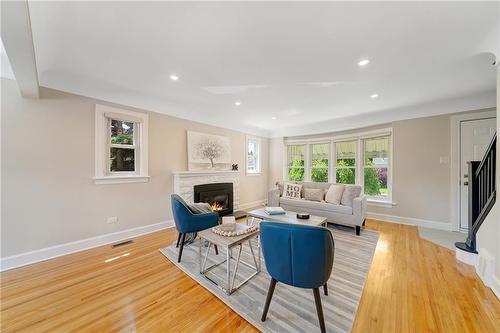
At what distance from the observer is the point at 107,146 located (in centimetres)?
308

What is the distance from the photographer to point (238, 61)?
2232 millimetres

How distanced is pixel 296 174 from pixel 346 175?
1.52m

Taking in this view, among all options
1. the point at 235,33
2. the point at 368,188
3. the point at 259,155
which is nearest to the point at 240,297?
the point at 235,33

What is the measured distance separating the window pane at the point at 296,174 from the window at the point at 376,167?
1.78 meters

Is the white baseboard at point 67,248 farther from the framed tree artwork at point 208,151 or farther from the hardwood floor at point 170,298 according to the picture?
the framed tree artwork at point 208,151

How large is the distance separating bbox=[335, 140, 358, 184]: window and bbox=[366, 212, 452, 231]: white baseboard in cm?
95

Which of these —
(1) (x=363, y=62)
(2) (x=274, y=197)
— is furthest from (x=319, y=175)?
(1) (x=363, y=62)

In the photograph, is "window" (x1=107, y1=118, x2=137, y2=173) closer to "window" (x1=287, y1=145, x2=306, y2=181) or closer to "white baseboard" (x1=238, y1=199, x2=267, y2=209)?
"white baseboard" (x1=238, y1=199, x2=267, y2=209)

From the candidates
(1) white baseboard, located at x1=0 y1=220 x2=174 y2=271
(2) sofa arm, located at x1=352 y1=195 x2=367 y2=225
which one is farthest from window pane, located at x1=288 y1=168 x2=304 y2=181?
(1) white baseboard, located at x1=0 y1=220 x2=174 y2=271

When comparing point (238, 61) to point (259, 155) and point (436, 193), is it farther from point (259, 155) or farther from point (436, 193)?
point (436, 193)

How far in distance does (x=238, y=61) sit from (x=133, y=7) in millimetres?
1079

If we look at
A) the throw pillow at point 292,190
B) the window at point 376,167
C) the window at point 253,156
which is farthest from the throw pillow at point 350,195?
the window at point 253,156

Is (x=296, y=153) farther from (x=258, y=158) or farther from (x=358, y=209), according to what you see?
(x=358, y=209)

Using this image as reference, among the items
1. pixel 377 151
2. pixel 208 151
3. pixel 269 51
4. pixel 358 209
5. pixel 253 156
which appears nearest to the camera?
pixel 269 51
